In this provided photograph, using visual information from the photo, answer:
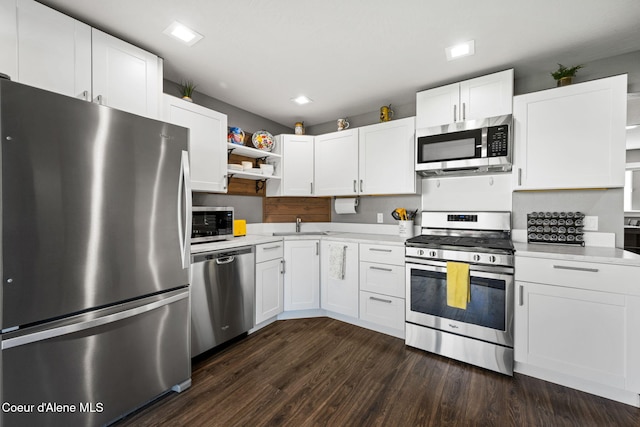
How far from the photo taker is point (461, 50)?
6.86 feet

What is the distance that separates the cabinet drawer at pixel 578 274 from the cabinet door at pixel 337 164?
1.80 m

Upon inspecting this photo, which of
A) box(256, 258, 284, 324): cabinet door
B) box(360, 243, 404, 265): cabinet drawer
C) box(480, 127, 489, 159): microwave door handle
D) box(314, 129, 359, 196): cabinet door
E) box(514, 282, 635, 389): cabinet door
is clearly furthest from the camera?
box(314, 129, 359, 196): cabinet door

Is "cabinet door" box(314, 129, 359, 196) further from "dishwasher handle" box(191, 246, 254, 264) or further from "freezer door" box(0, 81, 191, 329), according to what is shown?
"freezer door" box(0, 81, 191, 329)

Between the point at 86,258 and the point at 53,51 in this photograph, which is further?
the point at 53,51

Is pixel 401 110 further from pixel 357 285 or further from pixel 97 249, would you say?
pixel 97 249

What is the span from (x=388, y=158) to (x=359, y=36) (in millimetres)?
1329

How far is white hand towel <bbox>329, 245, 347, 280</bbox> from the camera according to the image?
292cm

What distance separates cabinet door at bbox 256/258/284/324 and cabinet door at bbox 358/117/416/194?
1.35 m

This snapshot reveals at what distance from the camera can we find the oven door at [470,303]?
80.3 inches

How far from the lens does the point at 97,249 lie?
1.40 m

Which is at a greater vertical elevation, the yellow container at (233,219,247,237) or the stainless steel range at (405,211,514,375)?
the yellow container at (233,219,247,237)

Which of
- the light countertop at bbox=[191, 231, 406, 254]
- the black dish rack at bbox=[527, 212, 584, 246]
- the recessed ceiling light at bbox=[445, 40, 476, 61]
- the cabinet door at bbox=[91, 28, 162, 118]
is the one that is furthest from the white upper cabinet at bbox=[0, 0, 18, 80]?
the black dish rack at bbox=[527, 212, 584, 246]

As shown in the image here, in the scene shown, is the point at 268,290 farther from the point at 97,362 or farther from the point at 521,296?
the point at 521,296

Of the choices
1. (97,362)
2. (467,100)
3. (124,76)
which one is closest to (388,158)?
(467,100)
